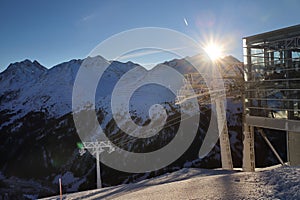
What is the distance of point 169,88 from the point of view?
60000mm

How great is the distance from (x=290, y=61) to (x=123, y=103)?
135 ft

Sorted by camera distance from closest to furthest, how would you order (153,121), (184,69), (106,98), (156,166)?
(156,166) < (153,121) < (106,98) < (184,69)

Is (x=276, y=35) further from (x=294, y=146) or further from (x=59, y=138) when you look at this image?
(x=59, y=138)

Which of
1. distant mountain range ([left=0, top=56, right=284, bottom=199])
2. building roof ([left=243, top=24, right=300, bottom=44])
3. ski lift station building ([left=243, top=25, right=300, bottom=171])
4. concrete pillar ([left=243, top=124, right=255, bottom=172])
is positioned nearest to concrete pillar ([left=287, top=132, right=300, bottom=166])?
ski lift station building ([left=243, top=25, right=300, bottom=171])

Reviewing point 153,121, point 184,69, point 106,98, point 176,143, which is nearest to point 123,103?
point 106,98

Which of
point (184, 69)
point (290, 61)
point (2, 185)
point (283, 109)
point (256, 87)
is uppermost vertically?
point (184, 69)

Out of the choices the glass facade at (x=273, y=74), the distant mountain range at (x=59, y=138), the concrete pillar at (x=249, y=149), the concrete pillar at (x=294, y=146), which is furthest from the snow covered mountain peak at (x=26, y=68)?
the concrete pillar at (x=294, y=146)

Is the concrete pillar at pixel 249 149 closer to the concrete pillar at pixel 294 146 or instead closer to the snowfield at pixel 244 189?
the concrete pillar at pixel 294 146

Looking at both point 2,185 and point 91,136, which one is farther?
point 91,136

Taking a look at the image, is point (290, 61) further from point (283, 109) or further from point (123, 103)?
point (123, 103)

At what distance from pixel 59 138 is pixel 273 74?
139 feet

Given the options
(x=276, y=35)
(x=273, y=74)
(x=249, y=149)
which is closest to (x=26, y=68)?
(x=249, y=149)

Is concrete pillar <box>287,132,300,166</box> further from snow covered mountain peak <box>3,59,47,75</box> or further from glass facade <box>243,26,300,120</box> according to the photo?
snow covered mountain peak <box>3,59,47,75</box>

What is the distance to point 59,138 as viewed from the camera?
4828 cm
